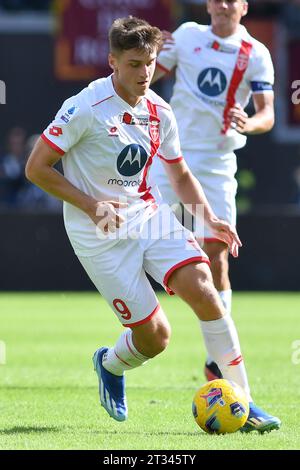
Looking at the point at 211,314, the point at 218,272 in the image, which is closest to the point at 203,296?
the point at 211,314

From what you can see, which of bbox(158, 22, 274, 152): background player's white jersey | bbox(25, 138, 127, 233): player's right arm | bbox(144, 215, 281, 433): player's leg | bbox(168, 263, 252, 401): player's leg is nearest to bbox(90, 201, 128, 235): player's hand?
bbox(25, 138, 127, 233): player's right arm

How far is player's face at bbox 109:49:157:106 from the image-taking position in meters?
6.41

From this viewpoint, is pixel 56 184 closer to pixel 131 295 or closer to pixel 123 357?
pixel 131 295

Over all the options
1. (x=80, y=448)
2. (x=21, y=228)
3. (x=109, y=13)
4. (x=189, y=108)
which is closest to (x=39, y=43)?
(x=109, y=13)

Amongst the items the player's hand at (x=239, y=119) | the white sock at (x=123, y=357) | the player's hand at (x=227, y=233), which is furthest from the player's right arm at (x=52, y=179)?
the player's hand at (x=239, y=119)

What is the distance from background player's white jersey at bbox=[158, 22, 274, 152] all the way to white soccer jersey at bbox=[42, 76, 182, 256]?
175cm

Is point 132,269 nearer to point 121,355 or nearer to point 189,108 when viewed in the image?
point 121,355

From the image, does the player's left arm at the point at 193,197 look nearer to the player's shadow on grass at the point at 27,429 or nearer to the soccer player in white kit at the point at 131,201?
the soccer player in white kit at the point at 131,201

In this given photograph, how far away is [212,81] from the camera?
852 centimetres

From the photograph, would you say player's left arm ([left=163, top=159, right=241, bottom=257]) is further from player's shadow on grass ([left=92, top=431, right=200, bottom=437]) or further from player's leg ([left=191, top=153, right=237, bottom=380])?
player's leg ([left=191, top=153, right=237, bottom=380])

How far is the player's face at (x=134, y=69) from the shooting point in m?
6.41

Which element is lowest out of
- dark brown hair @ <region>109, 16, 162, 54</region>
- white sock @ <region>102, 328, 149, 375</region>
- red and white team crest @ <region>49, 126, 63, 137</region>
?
white sock @ <region>102, 328, 149, 375</region>

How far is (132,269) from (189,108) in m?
2.27

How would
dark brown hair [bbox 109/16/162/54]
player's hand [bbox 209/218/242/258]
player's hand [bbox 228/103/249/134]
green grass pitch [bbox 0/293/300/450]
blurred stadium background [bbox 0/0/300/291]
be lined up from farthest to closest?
blurred stadium background [bbox 0/0/300/291] < player's hand [bbox 228/103/249/134] < player's hand [bbox 209/218/242/258] < dark brown hair [bbox 109/16/162/54] < green grass pitch [bbox 0/293/300/450]
